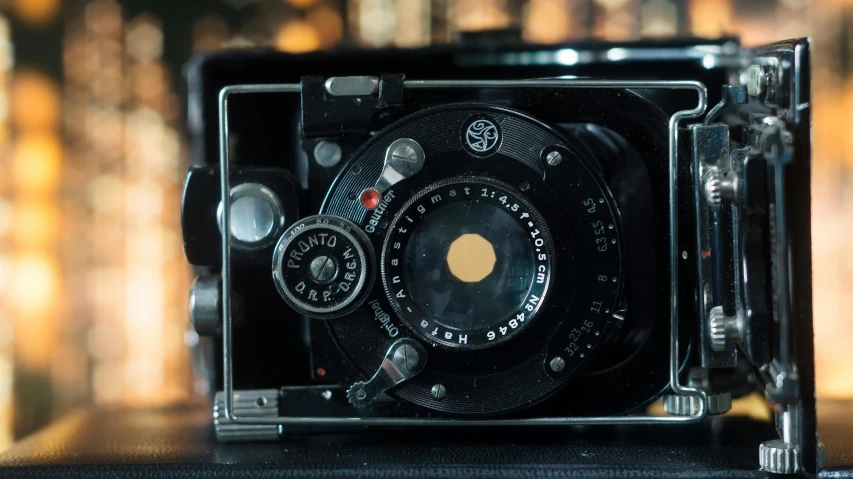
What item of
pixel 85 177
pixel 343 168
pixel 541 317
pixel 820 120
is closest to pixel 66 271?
pixel 85 177

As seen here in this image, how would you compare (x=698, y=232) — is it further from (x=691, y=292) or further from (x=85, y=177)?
(x=85, y=177)

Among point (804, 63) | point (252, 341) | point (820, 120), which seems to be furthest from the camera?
point (820, 120)

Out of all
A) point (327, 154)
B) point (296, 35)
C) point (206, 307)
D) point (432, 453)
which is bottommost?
point (432, 453)

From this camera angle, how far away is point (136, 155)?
105 centimetres

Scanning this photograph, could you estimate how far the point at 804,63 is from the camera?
2.01 feet

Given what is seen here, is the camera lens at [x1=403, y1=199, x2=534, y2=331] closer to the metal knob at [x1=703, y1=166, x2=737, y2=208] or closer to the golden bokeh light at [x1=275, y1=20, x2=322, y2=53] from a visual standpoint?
the metal knob at [x1=703, y1=166, x2=737, y2=208]

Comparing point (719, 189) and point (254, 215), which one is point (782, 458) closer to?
point (719, 189)

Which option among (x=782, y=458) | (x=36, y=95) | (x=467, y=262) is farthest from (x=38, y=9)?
(x=782, y=458)

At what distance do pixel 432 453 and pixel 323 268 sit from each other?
155 mm

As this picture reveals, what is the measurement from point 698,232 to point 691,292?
5 centimetres

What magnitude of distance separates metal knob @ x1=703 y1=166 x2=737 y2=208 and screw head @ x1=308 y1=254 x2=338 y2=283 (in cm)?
27

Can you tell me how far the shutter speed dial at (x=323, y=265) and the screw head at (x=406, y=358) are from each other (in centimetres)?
5

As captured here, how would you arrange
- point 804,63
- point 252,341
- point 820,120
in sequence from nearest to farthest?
point 804,63
point 252,341
point 820,120

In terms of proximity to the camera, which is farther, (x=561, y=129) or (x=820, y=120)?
(x=820, y=120)
